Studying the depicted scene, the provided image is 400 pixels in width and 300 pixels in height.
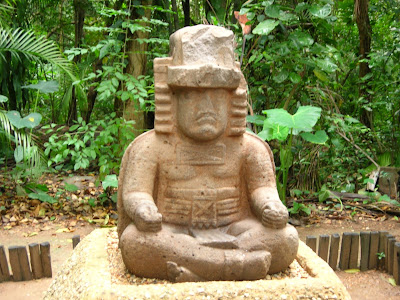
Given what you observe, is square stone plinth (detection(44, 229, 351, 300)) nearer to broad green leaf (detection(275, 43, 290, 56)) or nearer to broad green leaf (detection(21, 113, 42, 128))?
broad green leaf (detection(275, 43, 290, 56))

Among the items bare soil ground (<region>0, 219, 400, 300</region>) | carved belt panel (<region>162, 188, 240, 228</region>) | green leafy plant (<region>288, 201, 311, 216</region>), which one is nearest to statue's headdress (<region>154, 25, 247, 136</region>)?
carved belt panel (<region>162, 188, 240, 228</region>)

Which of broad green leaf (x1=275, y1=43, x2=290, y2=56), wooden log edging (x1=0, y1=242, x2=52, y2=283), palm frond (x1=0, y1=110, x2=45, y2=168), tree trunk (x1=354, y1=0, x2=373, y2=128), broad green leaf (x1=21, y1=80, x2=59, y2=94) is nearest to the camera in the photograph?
wooden log edging (x1=0, y1=242, x2=52, y2=283)

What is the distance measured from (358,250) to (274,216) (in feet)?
5.98

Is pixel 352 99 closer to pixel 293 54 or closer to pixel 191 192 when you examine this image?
pixel 293 54

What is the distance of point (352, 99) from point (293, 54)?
2.54 metres

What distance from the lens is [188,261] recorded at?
7.50 feet

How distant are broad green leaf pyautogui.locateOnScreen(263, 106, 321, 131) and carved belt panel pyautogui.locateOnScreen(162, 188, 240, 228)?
40.9 inches

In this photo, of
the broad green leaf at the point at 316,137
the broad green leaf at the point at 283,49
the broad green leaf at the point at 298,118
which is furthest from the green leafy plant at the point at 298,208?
the broad green leaf at the point at 283,49

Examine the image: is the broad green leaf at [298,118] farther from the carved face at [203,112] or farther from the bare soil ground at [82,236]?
the bare soil ground at [82,236]

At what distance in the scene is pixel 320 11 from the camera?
396cm

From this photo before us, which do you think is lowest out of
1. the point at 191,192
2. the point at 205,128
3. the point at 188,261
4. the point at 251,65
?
the point at 188,261

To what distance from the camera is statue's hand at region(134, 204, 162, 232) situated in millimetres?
2301

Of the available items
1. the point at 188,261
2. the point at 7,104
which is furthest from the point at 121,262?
the point at 7,104

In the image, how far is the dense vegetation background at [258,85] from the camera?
4145 mm
